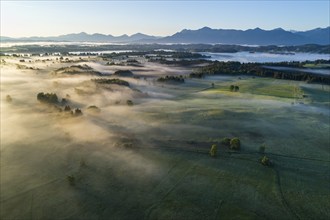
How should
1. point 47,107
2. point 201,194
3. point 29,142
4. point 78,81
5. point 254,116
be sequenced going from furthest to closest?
point 78,81, point 47,107, point 254,116, point 29,142, point 201,194

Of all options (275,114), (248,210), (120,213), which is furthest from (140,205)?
(275,114)

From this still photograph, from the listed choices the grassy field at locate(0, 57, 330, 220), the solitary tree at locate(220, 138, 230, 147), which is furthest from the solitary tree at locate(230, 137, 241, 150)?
the solitary tree at locate(220, 138, 230, 147)

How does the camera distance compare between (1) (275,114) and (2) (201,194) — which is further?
(1) (275,114)

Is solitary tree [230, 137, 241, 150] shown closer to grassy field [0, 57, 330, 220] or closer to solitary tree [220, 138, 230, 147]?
grassy field [0, 57, 330, 220]

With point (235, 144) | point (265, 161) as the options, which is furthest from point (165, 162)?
point (265, 161)

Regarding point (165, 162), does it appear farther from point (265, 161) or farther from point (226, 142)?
point (265, 161)

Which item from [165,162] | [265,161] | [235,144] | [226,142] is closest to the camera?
[265,161]

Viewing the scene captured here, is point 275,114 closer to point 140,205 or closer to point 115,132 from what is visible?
point 115,132

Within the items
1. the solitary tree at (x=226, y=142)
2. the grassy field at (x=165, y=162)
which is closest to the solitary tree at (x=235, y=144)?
the grassy field at (x=165, y=162)
